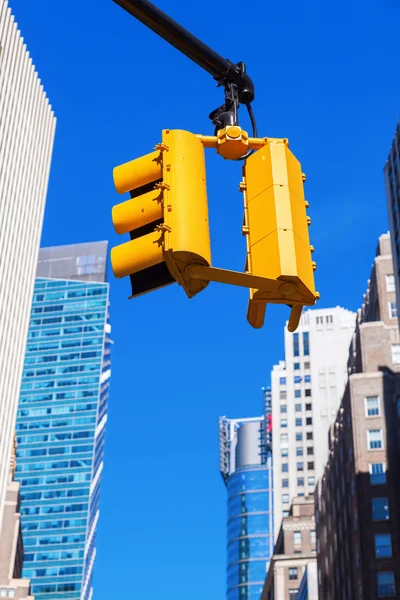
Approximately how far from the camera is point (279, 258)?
775cm

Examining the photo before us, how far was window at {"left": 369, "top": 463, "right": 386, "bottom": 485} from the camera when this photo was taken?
9312 centimetres

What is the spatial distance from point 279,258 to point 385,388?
312 feet

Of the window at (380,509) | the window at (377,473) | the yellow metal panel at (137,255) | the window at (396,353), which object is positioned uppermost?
the window at (396,353)

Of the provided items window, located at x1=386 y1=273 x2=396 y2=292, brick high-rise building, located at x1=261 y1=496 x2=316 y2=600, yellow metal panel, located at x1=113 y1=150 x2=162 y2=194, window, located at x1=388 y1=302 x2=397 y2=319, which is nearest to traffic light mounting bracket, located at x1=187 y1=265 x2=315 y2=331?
yellow metal panel, located at x1=113 y1=150 x2=162 y2=194

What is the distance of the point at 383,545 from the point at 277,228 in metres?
85.7

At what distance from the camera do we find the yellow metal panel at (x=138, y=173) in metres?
8.10

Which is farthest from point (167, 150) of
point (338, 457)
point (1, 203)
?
point (338, 457)

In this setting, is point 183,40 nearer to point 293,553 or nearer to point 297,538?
point 293,553

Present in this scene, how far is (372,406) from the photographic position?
99.3 metres

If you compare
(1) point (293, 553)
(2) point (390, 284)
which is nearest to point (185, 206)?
(2) point (390, 284)

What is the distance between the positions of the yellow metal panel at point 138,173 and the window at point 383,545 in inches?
3351

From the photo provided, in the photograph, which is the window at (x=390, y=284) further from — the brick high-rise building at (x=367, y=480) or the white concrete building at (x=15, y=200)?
the white concrete building at (x=15, y=200)

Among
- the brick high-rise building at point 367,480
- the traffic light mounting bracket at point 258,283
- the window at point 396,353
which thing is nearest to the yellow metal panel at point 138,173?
the traffic light mounting bracket at point 258,283

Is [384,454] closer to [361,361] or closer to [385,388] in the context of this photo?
[385,388]
